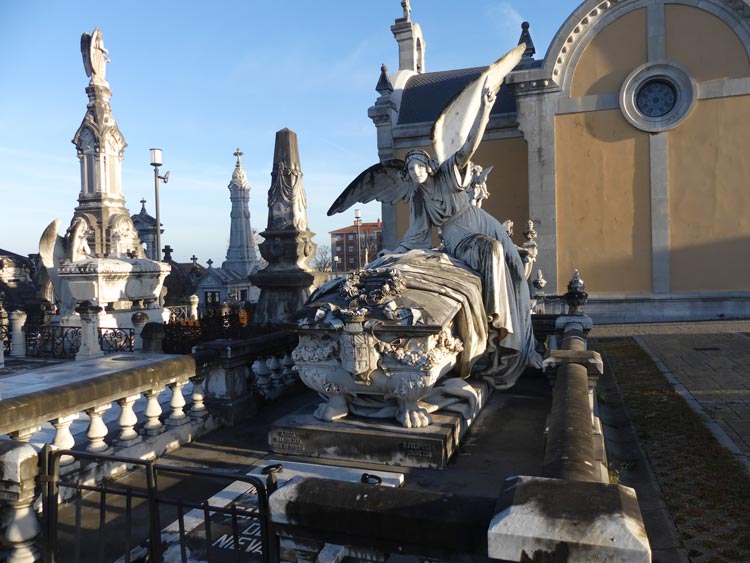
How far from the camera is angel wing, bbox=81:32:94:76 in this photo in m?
20.5

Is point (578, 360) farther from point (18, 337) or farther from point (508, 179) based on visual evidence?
point (508, 179)

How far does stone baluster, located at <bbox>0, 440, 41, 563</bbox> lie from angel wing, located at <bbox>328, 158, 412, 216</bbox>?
4073 mm

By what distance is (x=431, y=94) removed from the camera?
22.8 meters

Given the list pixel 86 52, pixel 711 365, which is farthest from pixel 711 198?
pixel 86 52

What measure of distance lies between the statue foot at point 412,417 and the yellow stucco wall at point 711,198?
634 inches

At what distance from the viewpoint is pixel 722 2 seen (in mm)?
16969

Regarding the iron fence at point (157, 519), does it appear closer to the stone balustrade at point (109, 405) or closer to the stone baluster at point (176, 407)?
the stone balustrade at point (109, 405)

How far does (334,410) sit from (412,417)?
670mm

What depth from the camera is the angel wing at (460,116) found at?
231 inches

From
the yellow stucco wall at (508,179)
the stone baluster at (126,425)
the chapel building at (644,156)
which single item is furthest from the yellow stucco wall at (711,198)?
the stone baluster at (126,425)

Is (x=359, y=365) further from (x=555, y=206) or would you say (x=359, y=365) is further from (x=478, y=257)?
(x=555, y=206)

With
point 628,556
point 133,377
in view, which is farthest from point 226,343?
point 628,556

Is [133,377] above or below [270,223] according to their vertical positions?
below

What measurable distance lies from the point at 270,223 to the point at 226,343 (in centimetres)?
550
